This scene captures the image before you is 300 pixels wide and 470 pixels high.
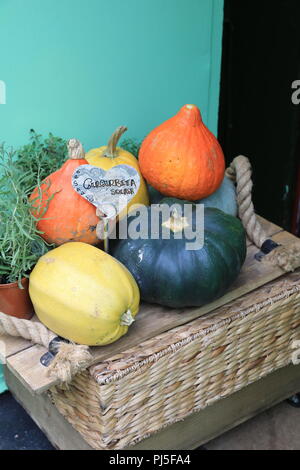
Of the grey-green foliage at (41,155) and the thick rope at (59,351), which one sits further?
the grey-green foliage at (41,155)

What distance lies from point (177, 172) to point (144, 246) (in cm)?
25

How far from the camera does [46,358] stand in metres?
1.43

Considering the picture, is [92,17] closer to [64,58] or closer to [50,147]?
[64,58]

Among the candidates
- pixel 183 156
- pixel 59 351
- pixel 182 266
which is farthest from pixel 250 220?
pixel 59 351

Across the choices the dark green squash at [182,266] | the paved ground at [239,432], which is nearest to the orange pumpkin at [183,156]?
the dark green squash at [182,266]

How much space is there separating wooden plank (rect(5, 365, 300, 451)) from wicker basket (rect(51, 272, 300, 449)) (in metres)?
0.09

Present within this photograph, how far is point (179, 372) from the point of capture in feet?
5.04

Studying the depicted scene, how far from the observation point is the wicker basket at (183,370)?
4.72 feet

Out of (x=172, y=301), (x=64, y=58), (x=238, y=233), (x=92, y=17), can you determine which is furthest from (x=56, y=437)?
(x=92, y=17)

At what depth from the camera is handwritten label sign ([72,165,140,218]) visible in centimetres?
154

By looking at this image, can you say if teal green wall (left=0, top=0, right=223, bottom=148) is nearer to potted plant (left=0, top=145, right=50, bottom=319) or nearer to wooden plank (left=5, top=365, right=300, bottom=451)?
potted plant (left=0, top=145, right=50, bottom=319)

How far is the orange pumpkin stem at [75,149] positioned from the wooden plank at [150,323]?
1.37ft

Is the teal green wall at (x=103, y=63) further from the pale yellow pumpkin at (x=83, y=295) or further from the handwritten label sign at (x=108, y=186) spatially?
the pale yellow pumpkin at (x=83, y=295)

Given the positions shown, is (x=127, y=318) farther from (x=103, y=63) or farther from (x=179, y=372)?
(x=103, y=63)
